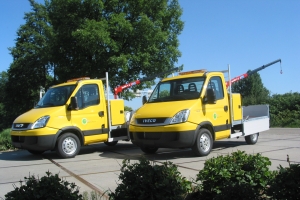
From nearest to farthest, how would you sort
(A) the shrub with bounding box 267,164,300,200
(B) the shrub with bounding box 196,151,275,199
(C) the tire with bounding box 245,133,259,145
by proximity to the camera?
1. (A) the shrub with bounding box 267,164,300,200
2. (B) the shrub with bounding box 196,151,275,199
3. (C) the tire with bounding box 245,133,259,145

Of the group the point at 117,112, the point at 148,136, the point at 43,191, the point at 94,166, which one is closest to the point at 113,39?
the point at 117,112

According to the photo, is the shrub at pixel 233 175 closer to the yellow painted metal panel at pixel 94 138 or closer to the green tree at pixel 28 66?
the yellow painted metal panel at pixel 94 138

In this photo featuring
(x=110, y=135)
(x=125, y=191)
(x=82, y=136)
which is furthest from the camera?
(x=110, y=135)

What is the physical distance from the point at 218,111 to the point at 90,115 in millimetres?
3859

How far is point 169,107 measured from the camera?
30.9 feet

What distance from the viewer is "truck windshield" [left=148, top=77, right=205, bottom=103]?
9.94m

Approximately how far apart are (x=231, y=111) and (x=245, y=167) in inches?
250

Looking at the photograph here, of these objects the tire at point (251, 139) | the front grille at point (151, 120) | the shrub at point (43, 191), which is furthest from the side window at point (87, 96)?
the shrub at point (43, 191)

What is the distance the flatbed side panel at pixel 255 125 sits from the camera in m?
11.5

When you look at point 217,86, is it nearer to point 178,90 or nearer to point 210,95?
point 210,95

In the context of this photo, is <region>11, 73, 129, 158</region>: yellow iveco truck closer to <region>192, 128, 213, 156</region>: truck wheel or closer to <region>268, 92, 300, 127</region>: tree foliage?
<region>192, 128, 213, 156</region>: truck wheel

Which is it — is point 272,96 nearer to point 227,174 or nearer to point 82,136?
point 82,136

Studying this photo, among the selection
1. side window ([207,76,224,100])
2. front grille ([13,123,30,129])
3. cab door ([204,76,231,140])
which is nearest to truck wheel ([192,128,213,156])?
cab door ([204,76,231,140])

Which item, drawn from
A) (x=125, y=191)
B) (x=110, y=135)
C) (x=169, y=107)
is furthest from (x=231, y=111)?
(x=125, y=191)
